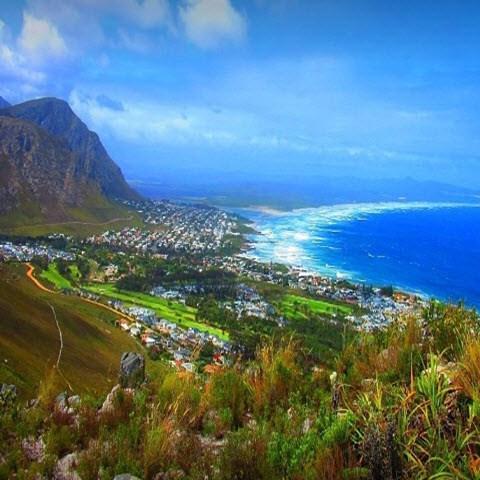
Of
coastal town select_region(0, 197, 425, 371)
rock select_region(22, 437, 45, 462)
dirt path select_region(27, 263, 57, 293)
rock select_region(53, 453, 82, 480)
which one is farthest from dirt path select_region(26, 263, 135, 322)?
rock select_region(53, 453, 82, 480)

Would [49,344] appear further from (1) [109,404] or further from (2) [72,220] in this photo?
(2) [72,220]

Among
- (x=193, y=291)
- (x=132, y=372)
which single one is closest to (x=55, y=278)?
(x=193, y=291)

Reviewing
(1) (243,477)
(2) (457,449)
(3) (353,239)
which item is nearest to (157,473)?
(1) (243,477)

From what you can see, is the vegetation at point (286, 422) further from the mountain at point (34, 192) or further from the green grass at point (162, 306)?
the mountain at point (34, 192)

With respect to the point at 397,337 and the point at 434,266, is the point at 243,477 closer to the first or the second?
the point at 397,337

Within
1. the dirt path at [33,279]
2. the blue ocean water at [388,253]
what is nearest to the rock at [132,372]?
the dirt path at [33,279]

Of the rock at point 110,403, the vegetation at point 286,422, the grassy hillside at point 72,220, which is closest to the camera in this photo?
the vegetation at point 286,422

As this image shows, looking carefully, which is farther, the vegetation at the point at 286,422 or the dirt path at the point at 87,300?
the dirt path at the point at 87,300
